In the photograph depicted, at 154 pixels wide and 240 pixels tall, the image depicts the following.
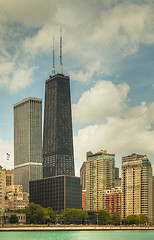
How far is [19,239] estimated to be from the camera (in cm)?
19650

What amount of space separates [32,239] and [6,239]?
1158cm

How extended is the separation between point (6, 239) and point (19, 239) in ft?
19.5

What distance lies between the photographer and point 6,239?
19338 centimetres

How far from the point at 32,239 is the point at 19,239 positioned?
5.69 metres

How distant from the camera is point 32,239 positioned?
652ft
